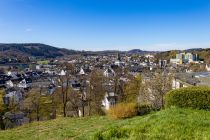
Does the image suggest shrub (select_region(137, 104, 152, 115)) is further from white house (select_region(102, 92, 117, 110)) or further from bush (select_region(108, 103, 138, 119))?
white house (select_region(102, 92, 117, 110))

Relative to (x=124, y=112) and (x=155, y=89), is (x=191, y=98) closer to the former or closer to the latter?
(x=124, y=112)

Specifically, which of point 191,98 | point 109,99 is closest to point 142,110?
point 191,98

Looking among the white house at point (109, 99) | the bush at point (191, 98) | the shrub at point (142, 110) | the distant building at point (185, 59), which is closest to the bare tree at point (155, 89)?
the white house at point (109, 99)

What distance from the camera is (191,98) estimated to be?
14.0 metres

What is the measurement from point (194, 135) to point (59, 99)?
3326 centimetres

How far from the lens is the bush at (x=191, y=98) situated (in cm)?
1384

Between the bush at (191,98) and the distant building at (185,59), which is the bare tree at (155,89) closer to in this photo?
the bush at (191,98)

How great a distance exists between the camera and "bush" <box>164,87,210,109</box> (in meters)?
13.8

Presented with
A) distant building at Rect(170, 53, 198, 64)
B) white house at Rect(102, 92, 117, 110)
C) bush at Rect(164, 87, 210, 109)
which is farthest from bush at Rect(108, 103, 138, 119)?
A: distant building at Rect(170, 53, 198, 64)

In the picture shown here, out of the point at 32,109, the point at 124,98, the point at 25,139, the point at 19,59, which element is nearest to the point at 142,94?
the point at 124,98

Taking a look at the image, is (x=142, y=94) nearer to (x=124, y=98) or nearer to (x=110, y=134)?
(x=124, y=98)

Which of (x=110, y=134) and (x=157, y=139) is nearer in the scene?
(x=157, y=139)

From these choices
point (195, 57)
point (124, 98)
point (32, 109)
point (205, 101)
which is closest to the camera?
point (205, 101)

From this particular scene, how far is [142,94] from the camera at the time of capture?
1246 inches
